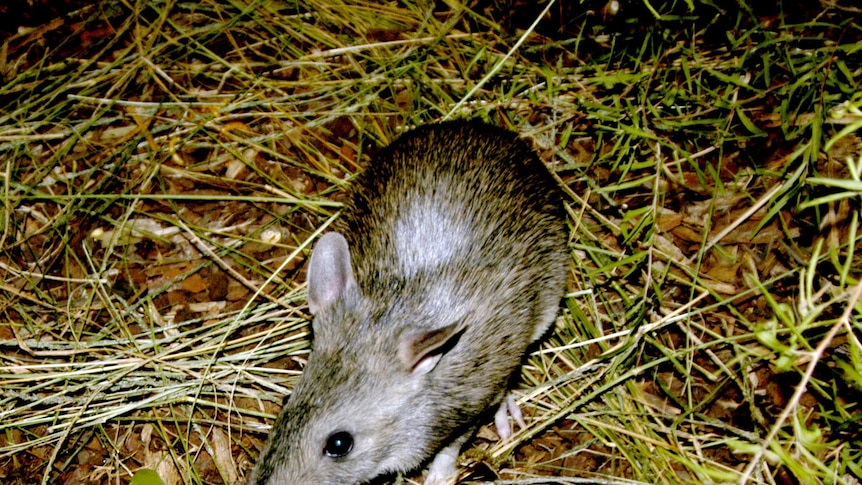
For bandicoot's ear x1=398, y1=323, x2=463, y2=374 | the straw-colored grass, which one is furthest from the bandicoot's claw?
bandicoot's ear x1=398, y1=323, x2=463, y2=374

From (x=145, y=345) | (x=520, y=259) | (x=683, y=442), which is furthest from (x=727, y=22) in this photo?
(x=145, y=345)

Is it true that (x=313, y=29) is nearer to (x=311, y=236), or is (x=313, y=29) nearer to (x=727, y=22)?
(x=311, y=236)

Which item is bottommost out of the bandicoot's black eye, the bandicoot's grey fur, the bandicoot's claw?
the bandicoot's claw

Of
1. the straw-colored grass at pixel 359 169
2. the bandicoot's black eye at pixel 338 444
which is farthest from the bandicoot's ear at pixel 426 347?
the straw-colored grass at pixel 359 169

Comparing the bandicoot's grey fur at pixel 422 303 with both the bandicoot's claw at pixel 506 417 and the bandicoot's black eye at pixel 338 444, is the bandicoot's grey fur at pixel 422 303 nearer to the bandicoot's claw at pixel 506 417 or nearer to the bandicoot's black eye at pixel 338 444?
the bandicoot's black eye at pixel 338 444

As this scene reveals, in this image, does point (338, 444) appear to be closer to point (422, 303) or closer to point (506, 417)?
point (422, 303)

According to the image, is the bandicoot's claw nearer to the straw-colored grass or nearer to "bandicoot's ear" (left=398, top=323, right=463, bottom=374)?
the straw-colored grass
